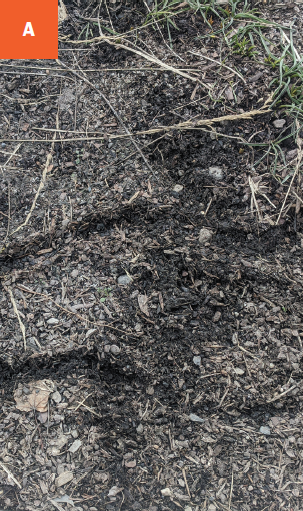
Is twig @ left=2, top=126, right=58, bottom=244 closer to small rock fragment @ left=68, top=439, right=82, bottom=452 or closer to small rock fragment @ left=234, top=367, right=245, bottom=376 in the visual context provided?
small rock fragment @ left=68, top=439, right=82, bottom=452

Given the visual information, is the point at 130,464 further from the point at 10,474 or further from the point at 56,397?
the point at 10,474

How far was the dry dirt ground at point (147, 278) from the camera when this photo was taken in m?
1.62

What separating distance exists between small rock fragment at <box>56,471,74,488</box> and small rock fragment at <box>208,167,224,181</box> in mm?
1605

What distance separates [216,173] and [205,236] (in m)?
0.35

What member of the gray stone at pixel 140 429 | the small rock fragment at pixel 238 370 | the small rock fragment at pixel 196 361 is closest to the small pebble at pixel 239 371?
the small rock fragment at pixel 238 370

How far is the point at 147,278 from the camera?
179 cm

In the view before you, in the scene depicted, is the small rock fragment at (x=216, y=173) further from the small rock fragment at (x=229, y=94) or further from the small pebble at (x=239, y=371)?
the small pebble at (x=239, y=371)

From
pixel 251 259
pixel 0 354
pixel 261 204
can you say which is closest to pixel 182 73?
pixel 261 204

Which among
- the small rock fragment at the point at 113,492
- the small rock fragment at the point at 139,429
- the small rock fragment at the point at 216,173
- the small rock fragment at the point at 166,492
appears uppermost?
the small rock fragment at the point at 216,173

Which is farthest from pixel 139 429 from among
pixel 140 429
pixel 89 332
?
pixel 89 332

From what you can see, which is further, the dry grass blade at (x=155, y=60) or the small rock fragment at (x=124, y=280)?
the dry grass blade at (x=155, y=60)

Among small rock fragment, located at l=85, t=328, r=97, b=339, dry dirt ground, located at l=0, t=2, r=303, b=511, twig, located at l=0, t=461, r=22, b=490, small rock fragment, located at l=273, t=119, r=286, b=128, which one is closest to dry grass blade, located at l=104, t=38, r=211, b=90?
dry dirt ground, located at l=0, t=2, r=303, b=511

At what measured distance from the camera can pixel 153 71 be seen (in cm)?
198

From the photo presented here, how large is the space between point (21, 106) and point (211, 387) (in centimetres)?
186
